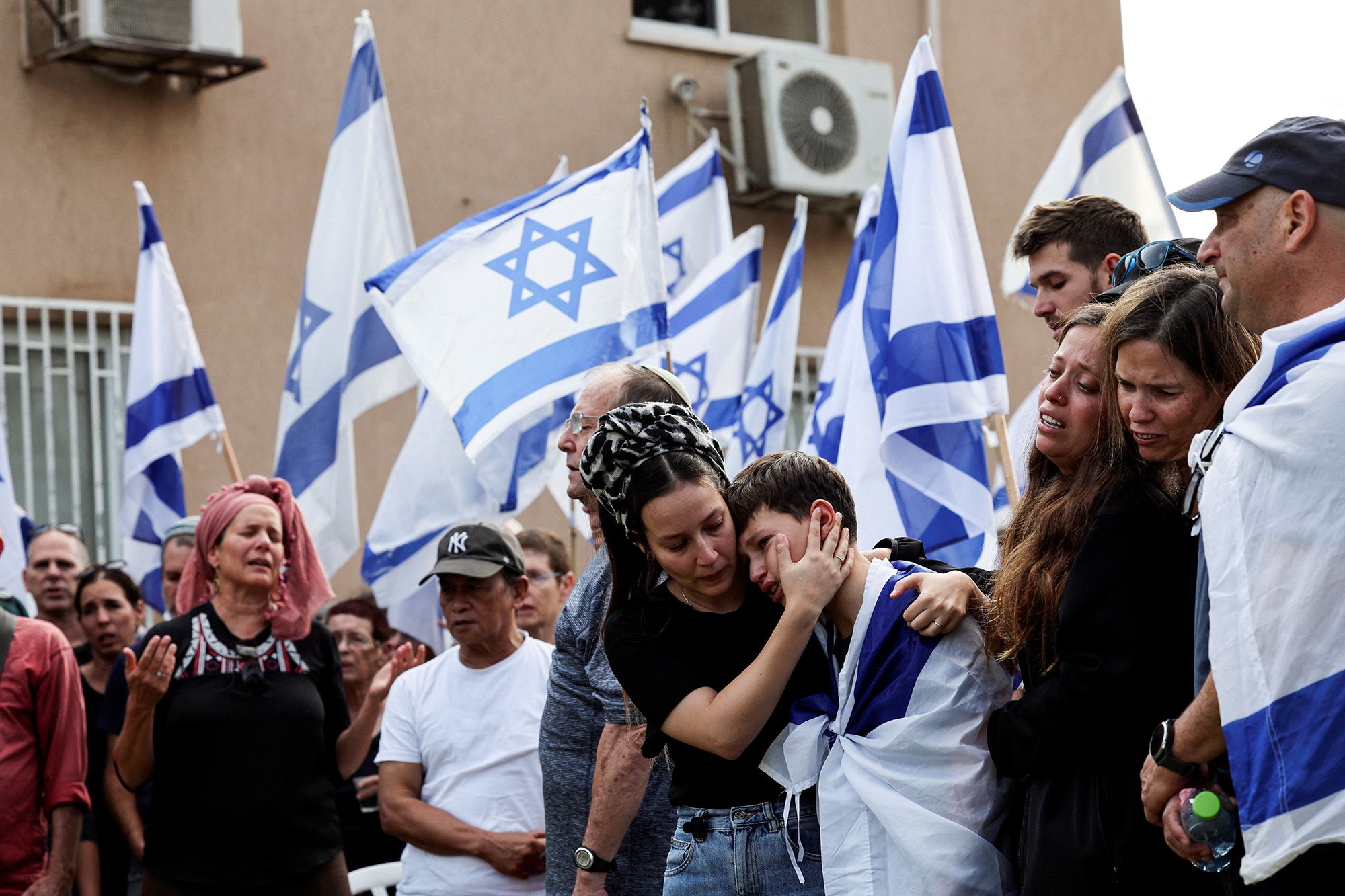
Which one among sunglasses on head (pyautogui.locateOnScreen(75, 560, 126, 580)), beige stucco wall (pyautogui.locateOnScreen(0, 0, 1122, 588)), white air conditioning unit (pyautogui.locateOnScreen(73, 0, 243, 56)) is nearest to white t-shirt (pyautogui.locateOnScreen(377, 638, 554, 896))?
sunglasses on head (pyautogui.locateOnScreen(75, 560, 126, 580))

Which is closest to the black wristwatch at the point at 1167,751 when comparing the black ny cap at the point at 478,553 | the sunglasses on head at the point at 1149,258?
the sunglasses on head at the point at 1149,258

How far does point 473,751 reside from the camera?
5348mm

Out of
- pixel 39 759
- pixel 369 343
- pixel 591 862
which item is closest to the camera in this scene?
pixel 591 862

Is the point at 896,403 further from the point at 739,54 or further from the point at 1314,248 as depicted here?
the point at 739,54

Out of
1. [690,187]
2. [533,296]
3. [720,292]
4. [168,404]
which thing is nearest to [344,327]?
[168,404]

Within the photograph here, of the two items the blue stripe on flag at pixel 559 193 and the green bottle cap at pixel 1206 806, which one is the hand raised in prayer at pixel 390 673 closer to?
the blue stripe on flag at pixel 559 193

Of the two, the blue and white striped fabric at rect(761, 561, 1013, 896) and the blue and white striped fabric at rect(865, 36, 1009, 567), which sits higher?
the blue and white striped fabric at rect(865, 36, 1009, 567)

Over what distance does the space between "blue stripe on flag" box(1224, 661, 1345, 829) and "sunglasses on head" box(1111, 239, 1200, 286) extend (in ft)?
4.66

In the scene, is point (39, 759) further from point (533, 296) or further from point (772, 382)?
point (772, 382)

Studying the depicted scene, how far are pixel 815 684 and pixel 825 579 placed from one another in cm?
29

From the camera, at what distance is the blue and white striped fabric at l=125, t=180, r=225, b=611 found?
764 centimetres

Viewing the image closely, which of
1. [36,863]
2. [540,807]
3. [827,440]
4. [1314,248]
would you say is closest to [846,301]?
[827,440]

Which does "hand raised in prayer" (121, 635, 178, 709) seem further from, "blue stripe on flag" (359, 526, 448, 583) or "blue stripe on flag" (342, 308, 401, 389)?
"blue stripe on flag" (342, 308, 401, 389)

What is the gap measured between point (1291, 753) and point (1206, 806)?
204 mm
